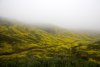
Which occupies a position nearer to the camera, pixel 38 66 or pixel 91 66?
pixel 38 66

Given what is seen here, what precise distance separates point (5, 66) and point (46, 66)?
4.48 metres

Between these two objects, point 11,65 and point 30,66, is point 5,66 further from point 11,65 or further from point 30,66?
point 30,66

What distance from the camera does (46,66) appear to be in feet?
18.4

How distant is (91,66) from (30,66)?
6.95 m

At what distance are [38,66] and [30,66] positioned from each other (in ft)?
2.77

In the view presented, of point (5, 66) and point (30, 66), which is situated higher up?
point (30, 66)

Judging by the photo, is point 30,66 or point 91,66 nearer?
point 30,66

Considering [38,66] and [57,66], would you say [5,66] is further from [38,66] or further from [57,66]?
[57,66]

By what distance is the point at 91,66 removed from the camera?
19.5 ft

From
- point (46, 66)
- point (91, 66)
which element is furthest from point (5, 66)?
point (91, 66)

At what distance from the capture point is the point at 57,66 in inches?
214

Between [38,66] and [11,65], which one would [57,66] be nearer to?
[38,66]

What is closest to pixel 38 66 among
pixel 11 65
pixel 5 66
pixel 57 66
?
pixel 57 66

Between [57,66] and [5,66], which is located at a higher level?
[57,66]
